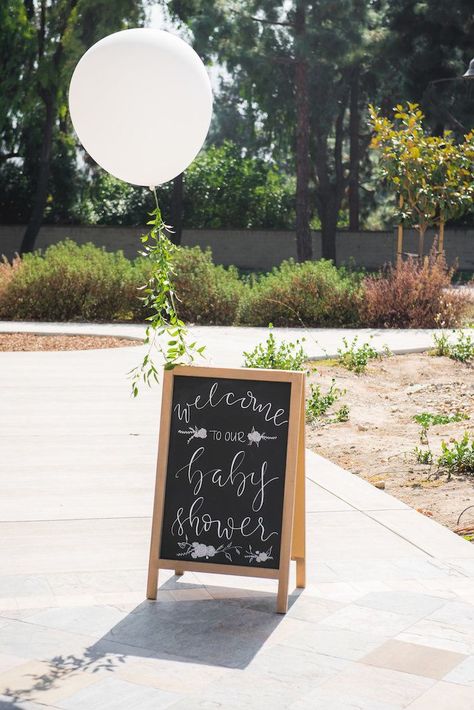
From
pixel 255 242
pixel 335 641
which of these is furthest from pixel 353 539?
pixel 255 242

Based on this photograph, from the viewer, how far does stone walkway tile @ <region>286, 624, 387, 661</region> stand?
171 inches

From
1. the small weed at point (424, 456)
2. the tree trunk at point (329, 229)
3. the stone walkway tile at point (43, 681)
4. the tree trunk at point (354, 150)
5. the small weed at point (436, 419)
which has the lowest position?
the stone walkway tile at point (43, 681)

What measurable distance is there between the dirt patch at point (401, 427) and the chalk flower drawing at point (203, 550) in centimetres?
183

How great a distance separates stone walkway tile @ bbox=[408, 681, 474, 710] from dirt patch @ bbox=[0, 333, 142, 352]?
1103 cm

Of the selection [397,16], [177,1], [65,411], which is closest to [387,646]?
[65,411]

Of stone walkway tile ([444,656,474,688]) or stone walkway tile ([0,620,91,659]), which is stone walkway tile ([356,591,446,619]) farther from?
stone walkway tile ([0,620,91,659])

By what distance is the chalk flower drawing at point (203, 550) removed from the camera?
16.5ft

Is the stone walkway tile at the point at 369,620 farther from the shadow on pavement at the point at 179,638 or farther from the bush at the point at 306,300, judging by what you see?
the bush at the point at 306,300

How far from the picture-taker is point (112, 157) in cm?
522

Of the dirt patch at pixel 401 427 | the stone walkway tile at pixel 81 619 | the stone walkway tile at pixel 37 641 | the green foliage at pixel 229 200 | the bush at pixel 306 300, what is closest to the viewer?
the stone walkway tile at pixel 37 641

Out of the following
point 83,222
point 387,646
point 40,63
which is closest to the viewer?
point 387,646

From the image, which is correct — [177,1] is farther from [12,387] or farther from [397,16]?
[12,387]

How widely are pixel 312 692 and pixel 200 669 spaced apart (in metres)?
0.47

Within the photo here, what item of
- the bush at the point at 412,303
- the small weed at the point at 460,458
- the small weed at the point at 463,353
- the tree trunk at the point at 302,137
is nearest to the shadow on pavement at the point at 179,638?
the small weed at the point at 460,458
